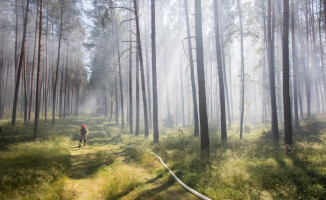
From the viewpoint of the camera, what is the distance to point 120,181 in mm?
5387

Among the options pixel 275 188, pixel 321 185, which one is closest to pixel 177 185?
pixel 275 188

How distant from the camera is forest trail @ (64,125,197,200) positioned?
462 centimetres

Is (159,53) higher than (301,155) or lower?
higher

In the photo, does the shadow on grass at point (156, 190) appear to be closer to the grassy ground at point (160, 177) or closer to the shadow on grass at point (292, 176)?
the grassy ground at point (160, 177)

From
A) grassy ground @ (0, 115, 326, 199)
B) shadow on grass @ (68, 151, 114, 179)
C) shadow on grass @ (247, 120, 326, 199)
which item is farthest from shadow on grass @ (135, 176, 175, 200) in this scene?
shadow on grass @ (68, 151, 114, 179)

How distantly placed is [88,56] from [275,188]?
35.7 m

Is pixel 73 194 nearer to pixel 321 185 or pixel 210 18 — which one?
pixel 321 185

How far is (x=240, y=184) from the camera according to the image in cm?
454

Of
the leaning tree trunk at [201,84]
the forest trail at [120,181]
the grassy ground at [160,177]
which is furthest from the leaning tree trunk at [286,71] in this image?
the forest trail at [120,181]

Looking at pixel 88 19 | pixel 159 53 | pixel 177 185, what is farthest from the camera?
pixel 159 53

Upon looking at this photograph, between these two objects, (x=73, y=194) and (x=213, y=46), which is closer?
(x=73, y=194)

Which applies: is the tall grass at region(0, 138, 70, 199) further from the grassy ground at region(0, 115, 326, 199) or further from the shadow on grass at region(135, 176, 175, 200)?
the shadow on grass at region(135, 176, 175, 200)

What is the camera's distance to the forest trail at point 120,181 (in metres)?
4.62

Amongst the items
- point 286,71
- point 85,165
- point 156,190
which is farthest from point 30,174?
point 286,71
